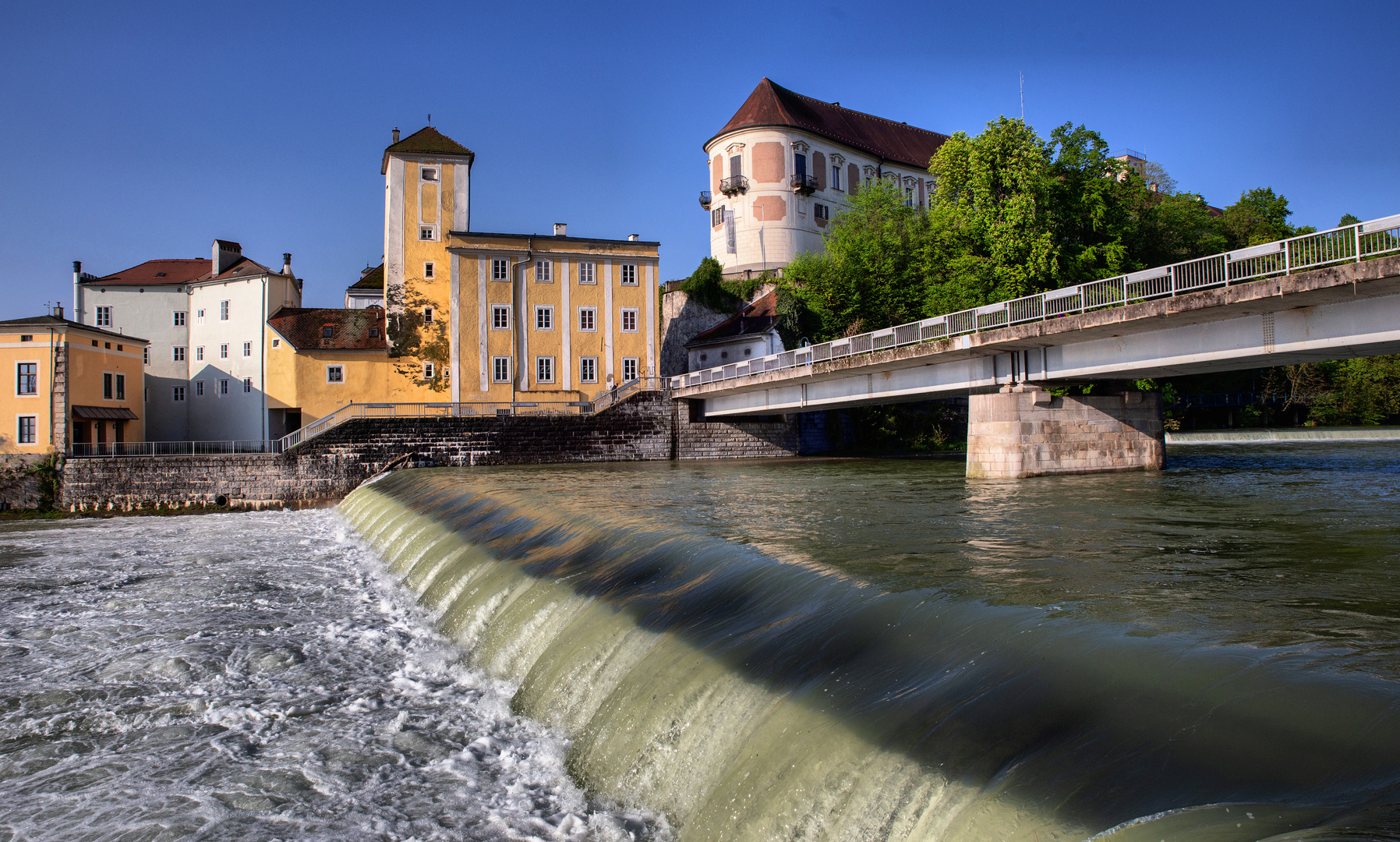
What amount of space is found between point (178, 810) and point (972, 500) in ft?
45.5

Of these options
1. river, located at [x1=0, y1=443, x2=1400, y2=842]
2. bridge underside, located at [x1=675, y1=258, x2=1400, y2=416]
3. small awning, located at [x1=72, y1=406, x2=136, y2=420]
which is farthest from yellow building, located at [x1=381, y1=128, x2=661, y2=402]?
river, located at [x1=0, y1=443, x2=1400, y2=842]

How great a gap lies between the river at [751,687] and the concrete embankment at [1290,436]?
3252cm

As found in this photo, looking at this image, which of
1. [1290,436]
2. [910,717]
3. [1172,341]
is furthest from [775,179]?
[910,717]

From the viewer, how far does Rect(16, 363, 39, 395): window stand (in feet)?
118

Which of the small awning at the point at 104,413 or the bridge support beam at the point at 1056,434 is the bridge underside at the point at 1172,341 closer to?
the bridge support beam at the point at 1056,434

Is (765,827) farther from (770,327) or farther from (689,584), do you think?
(770,327)

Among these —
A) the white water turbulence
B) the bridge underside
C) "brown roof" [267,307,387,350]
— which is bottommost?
the white water turbulence

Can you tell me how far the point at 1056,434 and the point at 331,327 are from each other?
39882mm

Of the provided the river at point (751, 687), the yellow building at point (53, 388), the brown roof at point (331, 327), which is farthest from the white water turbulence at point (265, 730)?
the brown roof at point (331, 327)

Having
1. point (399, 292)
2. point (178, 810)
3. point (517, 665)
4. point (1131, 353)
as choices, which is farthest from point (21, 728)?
point (399, 292)

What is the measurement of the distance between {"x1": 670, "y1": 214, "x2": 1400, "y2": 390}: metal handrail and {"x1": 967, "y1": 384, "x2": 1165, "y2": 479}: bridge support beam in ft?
7.33

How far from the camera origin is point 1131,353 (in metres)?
20.4

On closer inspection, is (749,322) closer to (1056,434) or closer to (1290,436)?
(1290,436)

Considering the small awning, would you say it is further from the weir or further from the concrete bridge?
the weir
